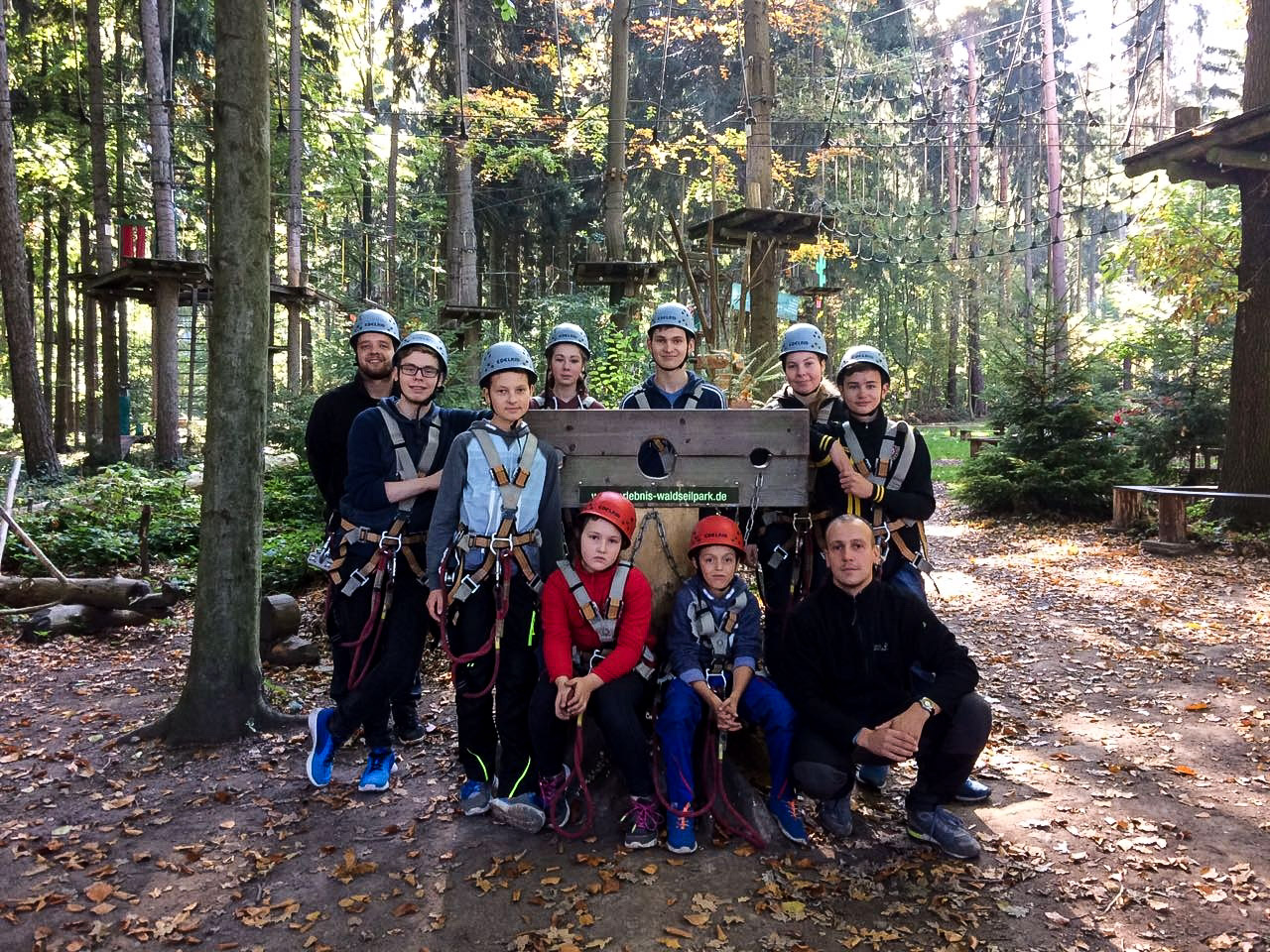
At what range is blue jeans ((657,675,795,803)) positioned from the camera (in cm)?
382

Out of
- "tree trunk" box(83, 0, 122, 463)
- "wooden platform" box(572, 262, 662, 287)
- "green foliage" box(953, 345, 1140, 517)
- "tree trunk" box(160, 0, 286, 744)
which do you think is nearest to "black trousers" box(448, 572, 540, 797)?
"tree trunk" box(160, 0, 286, 744)

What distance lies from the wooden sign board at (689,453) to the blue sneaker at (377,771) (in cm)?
173

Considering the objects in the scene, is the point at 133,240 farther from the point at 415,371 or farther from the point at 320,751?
the point at 320,751

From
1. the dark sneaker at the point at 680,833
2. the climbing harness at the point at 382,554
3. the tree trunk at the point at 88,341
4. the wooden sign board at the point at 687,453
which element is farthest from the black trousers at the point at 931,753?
the tree trunk at the point at 88,341

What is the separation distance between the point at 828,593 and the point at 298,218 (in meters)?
18.6

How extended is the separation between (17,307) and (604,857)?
15.5 meters

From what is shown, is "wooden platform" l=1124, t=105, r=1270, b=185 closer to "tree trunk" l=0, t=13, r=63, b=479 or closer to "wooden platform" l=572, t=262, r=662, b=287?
"wooden platform" l=572, t=262, r=662, b=287

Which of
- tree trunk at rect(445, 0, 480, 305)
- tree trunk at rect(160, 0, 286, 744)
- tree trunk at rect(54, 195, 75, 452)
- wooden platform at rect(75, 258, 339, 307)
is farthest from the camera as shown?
tree trunk at rect(54, 195, 75, 452)

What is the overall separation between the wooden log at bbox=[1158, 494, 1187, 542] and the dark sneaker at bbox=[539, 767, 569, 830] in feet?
31.8

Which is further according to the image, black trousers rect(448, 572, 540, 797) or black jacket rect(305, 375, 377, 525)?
black jacket rect(305, 375, 377, 525)

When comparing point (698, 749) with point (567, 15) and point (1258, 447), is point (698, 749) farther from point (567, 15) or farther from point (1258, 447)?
point (567, 15)

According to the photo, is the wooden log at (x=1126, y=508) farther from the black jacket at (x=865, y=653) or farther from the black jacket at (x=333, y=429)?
the black jacket at (x=333, y=429)

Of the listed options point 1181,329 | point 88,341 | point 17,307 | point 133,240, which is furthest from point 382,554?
point 88,341

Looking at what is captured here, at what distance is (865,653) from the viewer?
3842mm
